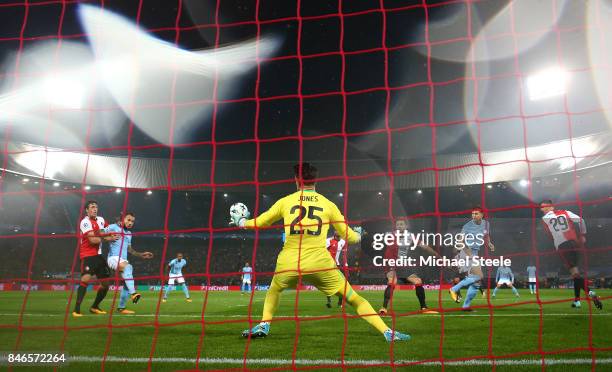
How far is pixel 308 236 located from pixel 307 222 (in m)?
0.16

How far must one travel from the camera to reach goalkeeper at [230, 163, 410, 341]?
19.0 feet

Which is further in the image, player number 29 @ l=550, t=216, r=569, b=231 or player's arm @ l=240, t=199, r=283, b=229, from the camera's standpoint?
player number 29 @ l=550, t=216, r=569, b=231

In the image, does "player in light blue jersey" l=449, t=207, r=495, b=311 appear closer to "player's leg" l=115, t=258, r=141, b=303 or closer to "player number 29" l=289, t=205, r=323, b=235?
"player number 29" l=289, t=205, r=323, b=235

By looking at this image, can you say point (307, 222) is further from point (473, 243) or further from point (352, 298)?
point (473, 243)

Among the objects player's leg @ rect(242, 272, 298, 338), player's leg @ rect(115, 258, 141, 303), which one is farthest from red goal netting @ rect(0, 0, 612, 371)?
player's leg @ rect(242, 272, 298, 338)

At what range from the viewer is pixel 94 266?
9547mm

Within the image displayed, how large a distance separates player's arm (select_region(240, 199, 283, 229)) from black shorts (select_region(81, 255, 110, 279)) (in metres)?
4.98

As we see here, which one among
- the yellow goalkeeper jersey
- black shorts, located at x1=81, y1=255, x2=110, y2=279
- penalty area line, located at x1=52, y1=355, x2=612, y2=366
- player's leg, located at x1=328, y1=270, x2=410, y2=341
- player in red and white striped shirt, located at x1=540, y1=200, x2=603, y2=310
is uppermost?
player in red and white striped shirt, located at x1=540, y1=200, x2=603, y2=310

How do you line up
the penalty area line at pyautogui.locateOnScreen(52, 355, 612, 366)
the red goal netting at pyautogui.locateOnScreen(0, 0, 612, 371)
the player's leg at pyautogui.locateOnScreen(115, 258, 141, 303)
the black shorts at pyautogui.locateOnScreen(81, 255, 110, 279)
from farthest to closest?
the red goal netting at pyautogui.locateOnScreen(0, 0, 612, 371) → the player's leg at pyautogui.locateOnScreen(115, 258, 141, 303) → the black shorts at pyautogui.locateOnScreen(81, 255, 110, 279) → the penalty area line at pyautogui.locateOnScreen(52, 355, 612, 366)

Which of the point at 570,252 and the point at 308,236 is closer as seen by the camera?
the point at 308,236

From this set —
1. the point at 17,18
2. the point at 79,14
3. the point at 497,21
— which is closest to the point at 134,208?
the point at 79,14

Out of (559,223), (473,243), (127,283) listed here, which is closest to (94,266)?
(127,283)

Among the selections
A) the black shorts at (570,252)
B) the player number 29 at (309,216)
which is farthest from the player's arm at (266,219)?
the black shorts at (570,252)

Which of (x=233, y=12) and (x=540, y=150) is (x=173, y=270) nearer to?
(x=233, y=12)
